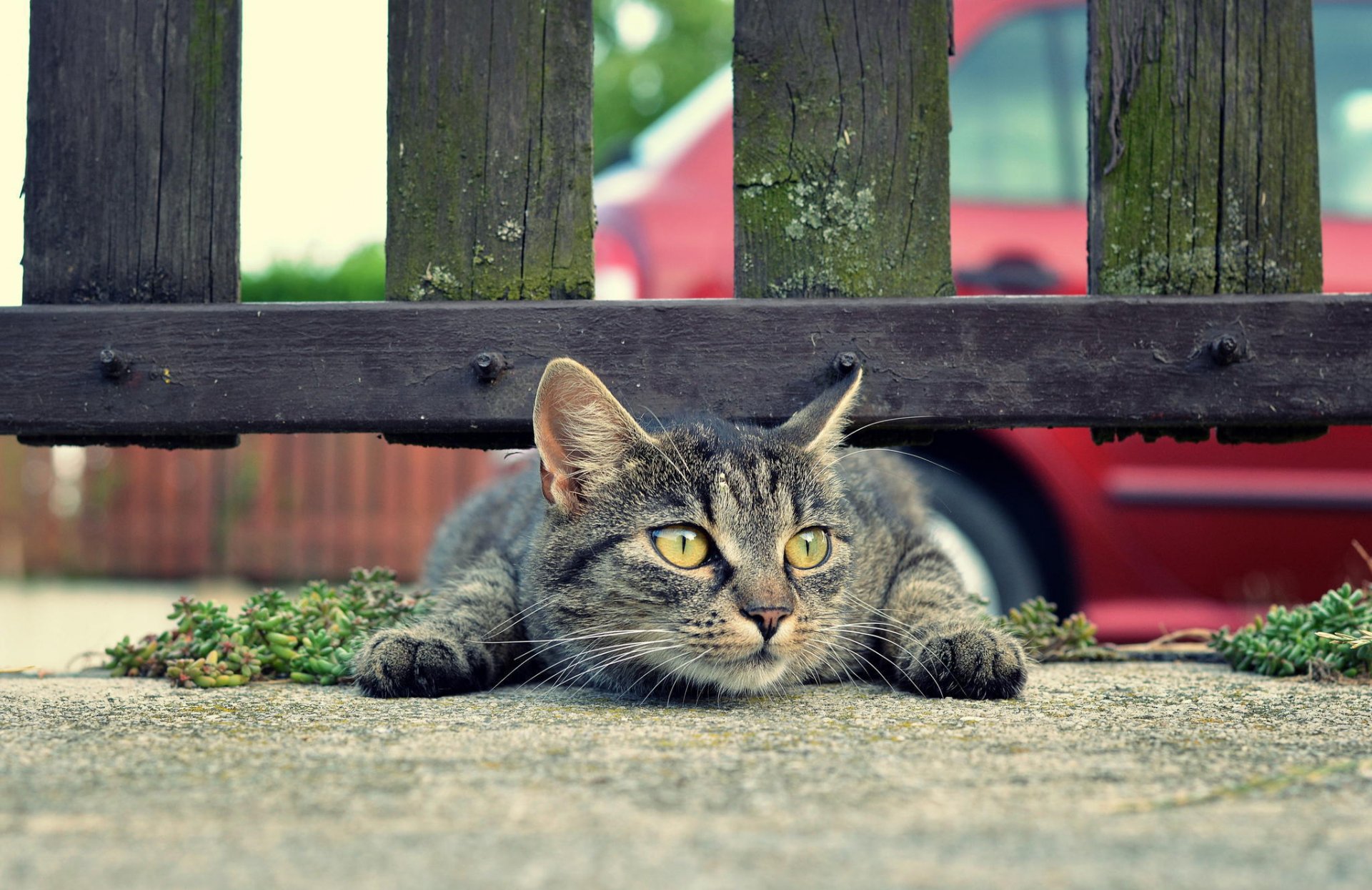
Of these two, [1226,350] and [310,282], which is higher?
[310,282]

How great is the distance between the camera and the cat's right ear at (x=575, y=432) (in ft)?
7.46

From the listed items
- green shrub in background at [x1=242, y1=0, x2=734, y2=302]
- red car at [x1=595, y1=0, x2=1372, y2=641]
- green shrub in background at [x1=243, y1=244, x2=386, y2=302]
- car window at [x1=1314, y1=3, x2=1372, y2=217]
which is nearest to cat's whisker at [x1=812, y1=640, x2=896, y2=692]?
red car at [x1=595, y1=0, x2=1372, y2=641]

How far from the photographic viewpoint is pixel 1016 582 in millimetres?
4316

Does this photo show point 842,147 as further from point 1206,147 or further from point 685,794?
point 685,794

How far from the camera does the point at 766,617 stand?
2.17 m

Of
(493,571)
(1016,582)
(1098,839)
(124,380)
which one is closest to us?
(1098,839)

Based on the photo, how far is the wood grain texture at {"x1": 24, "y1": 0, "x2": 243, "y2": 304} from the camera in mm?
2375

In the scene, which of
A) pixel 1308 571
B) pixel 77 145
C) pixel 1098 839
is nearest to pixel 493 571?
pixel 77 145

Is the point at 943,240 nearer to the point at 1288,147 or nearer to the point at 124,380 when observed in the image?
the point at 1288,147

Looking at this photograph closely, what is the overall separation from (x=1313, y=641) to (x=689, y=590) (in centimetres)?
136

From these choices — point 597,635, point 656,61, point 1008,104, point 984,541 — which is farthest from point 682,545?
point 656,61

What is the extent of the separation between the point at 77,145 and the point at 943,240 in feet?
5.68

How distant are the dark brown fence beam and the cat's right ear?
68 millimetres

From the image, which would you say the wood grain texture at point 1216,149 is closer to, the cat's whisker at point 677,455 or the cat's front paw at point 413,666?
the cat's whisker at point 677,455
